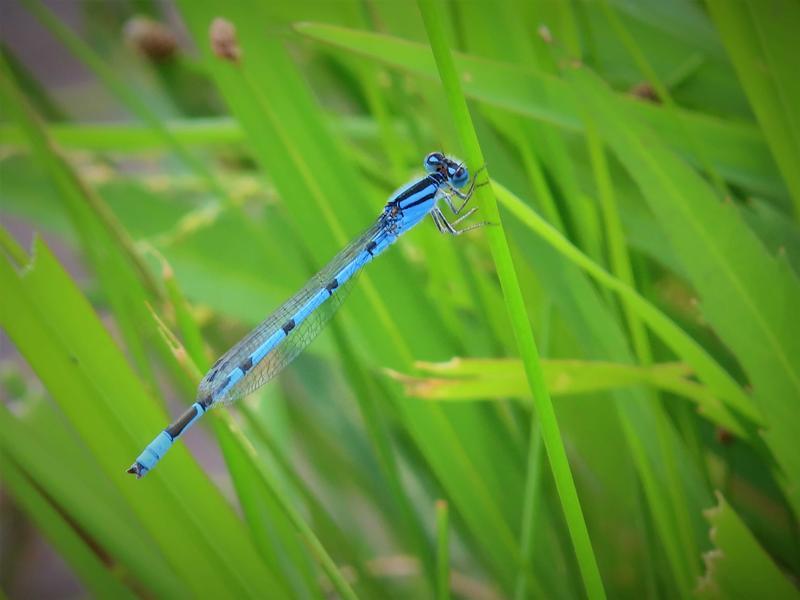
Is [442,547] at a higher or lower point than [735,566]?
higher

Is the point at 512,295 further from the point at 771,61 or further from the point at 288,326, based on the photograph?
the point at 288,326

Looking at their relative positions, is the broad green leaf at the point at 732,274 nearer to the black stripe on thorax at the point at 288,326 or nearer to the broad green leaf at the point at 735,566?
the broad green leaf at the point at 735,566

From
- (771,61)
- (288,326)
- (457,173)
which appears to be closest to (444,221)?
(457,173)

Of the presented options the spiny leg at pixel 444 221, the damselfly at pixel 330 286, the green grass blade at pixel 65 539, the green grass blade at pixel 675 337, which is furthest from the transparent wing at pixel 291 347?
the green grass blade at pixel 675 337

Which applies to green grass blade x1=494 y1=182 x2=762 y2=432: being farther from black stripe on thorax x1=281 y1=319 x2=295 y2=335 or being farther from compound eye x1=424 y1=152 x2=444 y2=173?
black stripe on thorax x1=281 y1=319 x2=295 y2=335

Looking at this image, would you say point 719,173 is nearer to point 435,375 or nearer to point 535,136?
point 535,136
